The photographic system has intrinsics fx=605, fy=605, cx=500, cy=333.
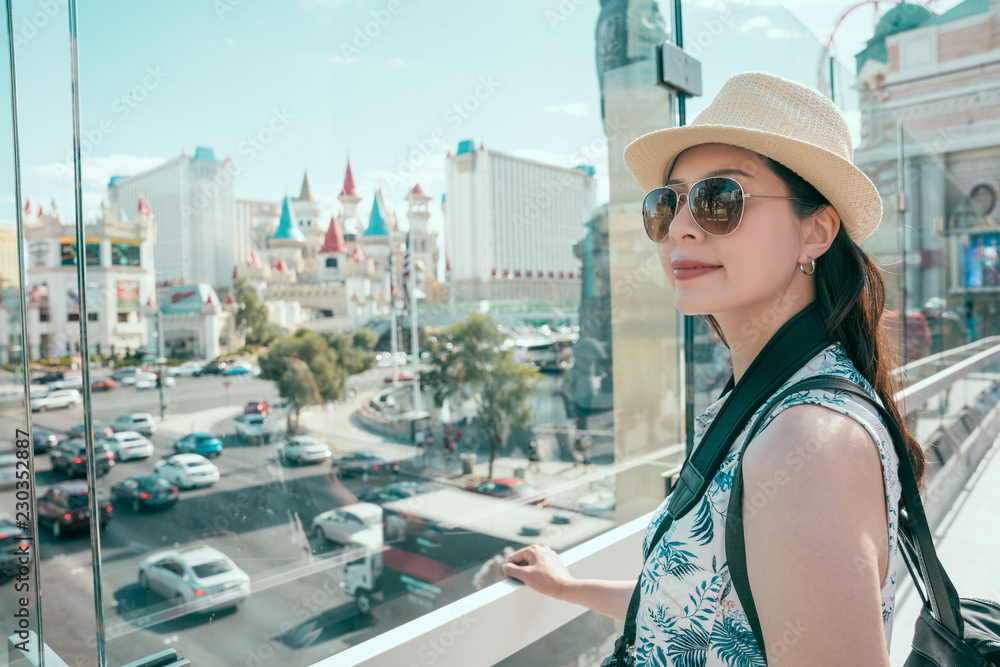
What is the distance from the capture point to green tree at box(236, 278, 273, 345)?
47.3ft

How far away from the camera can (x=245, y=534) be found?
569 inches

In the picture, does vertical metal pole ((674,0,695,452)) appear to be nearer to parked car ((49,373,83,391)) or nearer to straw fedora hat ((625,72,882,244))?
straw fedora hat ((625,72,882,244))

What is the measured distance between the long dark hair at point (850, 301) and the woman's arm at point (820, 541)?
0.45 feet

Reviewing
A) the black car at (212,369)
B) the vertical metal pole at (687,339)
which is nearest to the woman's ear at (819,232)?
the vertical metal pole at (687,339)

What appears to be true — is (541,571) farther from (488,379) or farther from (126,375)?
(488,379)

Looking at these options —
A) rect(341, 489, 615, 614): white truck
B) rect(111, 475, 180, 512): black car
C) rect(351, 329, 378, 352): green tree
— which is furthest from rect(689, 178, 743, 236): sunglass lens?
rect(351, 329, 378, 352): green tree

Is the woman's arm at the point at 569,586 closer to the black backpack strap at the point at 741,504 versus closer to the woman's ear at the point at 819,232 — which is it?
the black backpack strap at the point at 741,504

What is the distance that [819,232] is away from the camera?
0.53 meters

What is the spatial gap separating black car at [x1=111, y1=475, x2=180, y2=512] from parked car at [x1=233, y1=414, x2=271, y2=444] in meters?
1.82

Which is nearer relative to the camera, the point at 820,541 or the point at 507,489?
the point at 820,541

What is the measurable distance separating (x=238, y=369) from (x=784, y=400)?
14.4 meters

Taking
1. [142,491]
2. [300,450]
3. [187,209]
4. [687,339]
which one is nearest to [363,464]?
[300,450]

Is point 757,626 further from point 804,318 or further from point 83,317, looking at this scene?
point 83,317

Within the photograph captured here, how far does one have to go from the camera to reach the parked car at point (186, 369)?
12461 millimetres
